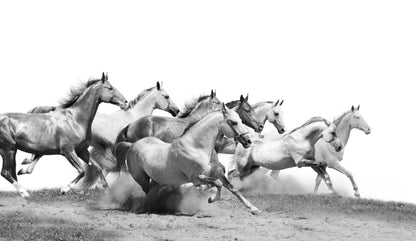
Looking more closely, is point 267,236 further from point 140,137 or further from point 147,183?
point 140,137

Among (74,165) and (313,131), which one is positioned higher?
(313,131)

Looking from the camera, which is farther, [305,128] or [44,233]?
[305,128]

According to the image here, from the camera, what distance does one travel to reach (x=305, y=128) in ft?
78.0

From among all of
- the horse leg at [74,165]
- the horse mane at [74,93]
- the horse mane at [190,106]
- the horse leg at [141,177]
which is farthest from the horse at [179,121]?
the horse leg at [141,177]

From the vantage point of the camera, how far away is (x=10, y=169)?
2130 cm

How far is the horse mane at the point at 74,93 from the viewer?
22.0m

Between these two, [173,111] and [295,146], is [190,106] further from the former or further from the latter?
[295,146]

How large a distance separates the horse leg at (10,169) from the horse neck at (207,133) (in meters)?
4.16

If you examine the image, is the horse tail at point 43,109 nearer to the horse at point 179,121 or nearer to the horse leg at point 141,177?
the horse at point 179,121

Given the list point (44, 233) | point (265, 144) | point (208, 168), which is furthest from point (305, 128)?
point (44, 233)

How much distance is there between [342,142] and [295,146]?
2.82m

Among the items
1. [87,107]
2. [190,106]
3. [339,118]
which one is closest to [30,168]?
[87,107]

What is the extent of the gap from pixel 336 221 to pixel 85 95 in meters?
6.00

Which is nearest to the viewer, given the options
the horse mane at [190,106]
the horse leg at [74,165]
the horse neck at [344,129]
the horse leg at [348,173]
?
the horse leg at [74,165]
